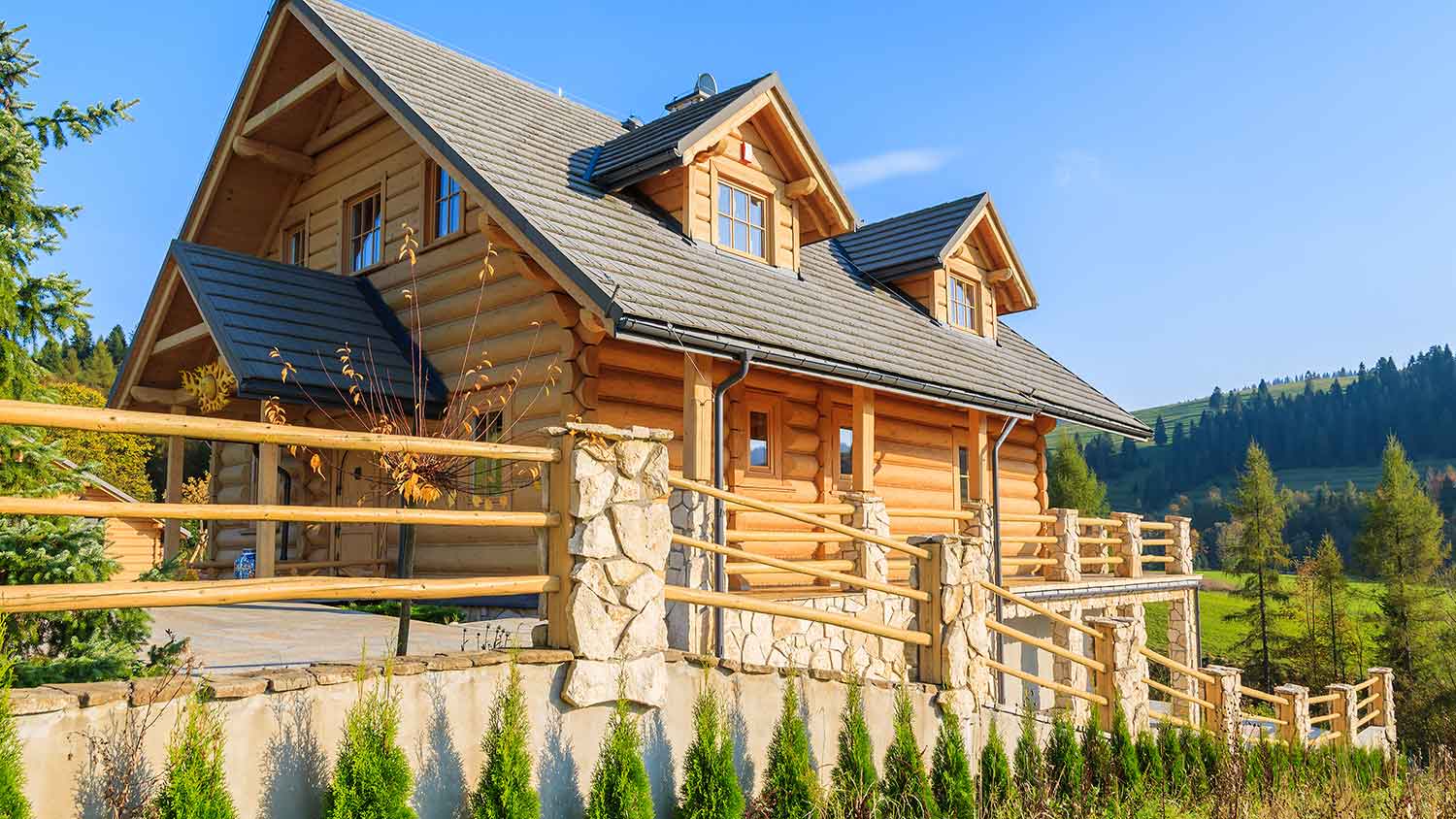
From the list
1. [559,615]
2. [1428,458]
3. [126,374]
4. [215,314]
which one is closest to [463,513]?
[559,615]

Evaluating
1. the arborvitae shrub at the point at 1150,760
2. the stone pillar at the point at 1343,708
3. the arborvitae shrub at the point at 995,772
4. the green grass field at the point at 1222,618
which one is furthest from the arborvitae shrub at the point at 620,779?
the green grass field at the point at 1222,618

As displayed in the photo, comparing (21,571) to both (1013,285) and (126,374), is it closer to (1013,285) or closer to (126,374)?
(126,374)

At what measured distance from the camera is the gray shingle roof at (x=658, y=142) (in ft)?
40.9

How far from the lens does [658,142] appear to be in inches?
504

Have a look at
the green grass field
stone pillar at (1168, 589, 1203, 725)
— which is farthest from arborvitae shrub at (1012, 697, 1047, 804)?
the green grass field

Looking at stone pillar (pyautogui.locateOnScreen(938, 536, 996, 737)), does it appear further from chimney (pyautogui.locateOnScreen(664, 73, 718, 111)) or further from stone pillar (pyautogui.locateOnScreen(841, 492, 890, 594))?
chimney (pyautogui.locateOnScreen(664, 73, 718, 111))

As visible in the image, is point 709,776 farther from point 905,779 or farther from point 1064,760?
point 1064,760

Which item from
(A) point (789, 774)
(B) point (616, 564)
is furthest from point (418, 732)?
(A) point (789, 774)

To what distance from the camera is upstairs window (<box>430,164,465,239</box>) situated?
1277cm

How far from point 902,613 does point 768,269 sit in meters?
4.82

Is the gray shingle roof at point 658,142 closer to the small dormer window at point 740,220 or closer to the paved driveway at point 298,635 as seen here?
the small dormer window at point 740,220

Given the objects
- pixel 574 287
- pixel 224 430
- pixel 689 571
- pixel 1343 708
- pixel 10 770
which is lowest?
pixel 1343 708

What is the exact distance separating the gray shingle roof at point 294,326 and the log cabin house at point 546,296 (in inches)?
1.5

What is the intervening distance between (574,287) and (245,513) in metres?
5.67
